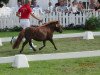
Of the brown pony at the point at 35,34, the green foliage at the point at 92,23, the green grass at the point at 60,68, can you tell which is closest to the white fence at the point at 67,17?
the green foliage at the point at 92,23

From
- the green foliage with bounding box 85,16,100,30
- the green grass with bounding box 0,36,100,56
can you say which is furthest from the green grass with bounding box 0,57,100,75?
the green foliage with bounding box 85,16,100,30

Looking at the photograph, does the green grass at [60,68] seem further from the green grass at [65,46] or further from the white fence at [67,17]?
the white fence at [67,17]

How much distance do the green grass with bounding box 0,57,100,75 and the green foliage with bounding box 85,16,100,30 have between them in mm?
11129

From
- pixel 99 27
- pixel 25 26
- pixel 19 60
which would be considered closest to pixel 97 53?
pixel 19 60

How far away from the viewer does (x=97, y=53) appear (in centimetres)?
1285

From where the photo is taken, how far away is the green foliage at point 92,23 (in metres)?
24.3

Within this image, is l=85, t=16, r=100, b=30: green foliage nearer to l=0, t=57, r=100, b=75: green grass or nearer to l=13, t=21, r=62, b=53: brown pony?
l=13, t=21, r=62, b=53: brown pony

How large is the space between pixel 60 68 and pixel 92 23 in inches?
494

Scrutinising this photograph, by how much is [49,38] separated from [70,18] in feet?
32.7

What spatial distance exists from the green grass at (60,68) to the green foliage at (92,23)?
11.1 metres

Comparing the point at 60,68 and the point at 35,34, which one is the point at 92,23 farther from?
the point at 60,68

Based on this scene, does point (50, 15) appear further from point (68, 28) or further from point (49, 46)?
point (49, 46)

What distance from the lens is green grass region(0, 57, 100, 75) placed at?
11.3 m

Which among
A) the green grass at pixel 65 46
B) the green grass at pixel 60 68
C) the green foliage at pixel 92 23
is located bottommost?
the green foliage at pixel 92 23
